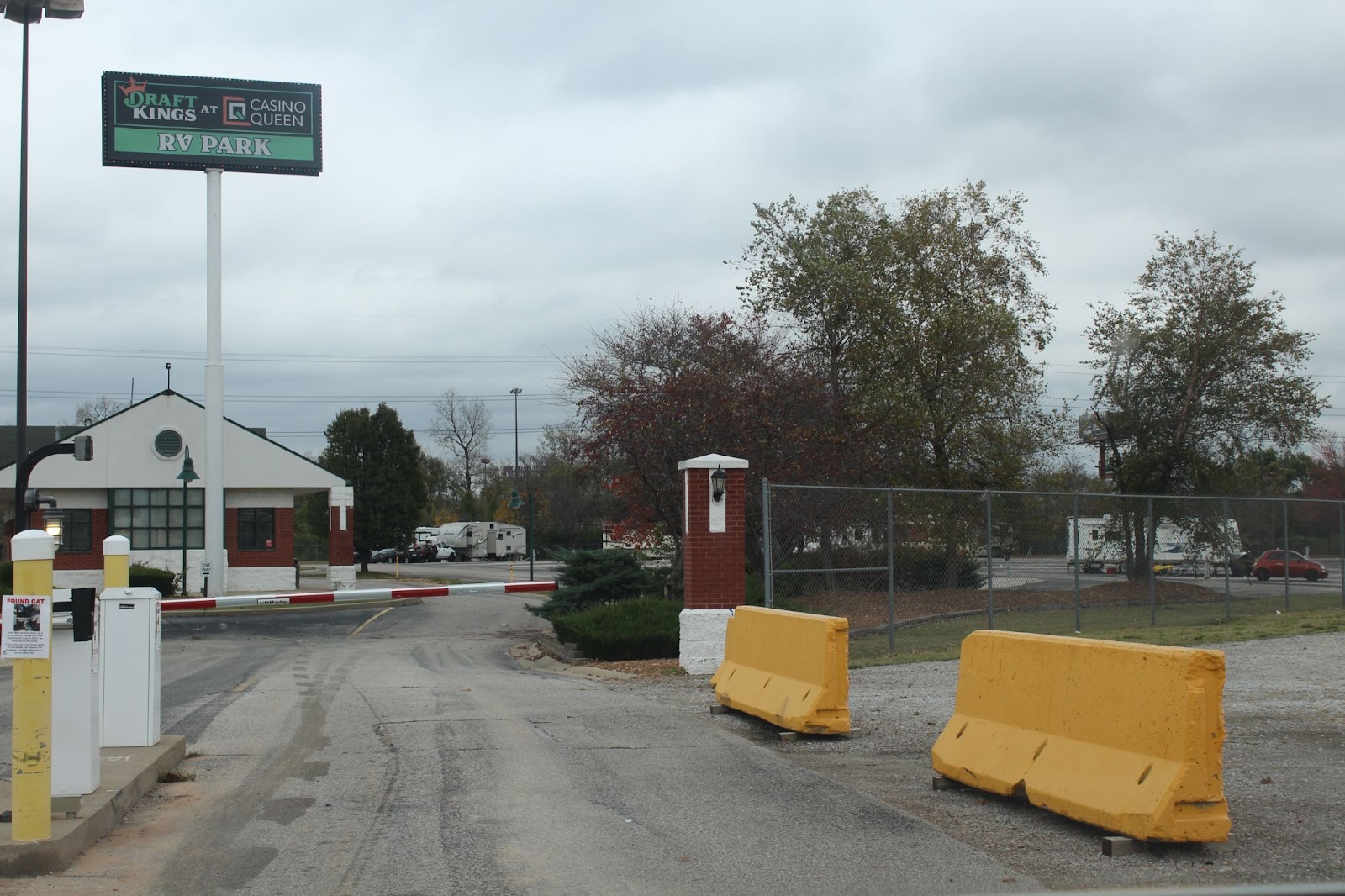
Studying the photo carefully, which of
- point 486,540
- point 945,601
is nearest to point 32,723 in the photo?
point 945,601

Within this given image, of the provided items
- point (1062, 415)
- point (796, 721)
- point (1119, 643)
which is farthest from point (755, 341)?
point (1119, 643)

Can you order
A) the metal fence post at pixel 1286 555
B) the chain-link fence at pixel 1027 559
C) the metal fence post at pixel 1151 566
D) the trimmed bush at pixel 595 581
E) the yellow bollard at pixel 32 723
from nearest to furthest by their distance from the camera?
1. the yellow bollard at pixel 32 723
2. the chain-link fence at pixel 1027 559
3. the metal fence post at pixel 1151 566
4. the trimmed bush at pixel 595 581
5. the metal fence post at pixel 1286 555

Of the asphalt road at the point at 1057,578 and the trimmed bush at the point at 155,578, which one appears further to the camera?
the trimmed bush at the point at 155,578

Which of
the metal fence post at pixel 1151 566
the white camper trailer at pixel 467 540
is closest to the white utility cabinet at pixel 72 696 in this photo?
the metal fence post at pixel 1151 566

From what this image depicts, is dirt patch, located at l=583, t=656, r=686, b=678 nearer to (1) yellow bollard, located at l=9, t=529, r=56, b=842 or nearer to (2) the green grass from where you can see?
(2) the green grass

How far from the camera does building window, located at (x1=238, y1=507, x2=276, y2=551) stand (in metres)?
46.0

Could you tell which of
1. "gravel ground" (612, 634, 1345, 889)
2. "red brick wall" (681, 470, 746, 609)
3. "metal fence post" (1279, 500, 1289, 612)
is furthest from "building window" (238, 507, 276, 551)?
"metal fence post" (1279, 500, 1289, 612)

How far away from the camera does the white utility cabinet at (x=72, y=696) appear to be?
713 centimetres

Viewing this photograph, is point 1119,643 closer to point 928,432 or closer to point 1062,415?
point 928,432

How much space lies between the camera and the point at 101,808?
23.4ft

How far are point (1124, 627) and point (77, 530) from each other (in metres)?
38.1

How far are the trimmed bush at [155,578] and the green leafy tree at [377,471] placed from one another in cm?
1966

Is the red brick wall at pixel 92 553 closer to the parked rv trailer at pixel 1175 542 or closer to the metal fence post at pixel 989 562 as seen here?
the parked rv trailer at pixel 1175 542

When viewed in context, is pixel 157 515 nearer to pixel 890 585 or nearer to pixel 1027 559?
pixel 1027 559
